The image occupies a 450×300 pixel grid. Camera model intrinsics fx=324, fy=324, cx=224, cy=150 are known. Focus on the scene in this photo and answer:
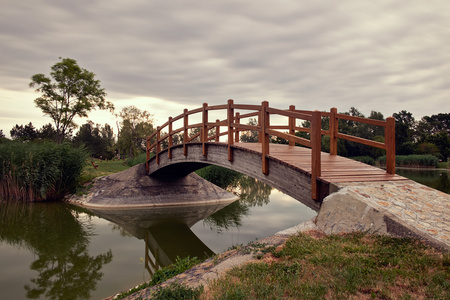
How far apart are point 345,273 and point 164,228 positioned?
9.10m

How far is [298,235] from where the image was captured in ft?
16.2

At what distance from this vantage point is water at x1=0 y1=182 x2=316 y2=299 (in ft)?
21.9

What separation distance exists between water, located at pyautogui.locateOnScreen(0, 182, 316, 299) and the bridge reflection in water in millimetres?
27

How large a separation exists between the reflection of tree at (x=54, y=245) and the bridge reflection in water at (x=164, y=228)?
1.21 m

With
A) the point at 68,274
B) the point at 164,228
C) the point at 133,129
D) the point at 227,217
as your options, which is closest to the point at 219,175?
the point at 227,217

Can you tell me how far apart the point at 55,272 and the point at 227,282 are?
17.6 feet

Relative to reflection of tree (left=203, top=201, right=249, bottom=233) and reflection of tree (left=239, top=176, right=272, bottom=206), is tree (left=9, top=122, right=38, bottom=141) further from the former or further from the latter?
reflection of tree (left=203, top=201, right=249, bottom=233)

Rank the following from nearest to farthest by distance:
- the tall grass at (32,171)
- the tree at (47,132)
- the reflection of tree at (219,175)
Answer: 1. the tall grass at (32,171)
2. the reflection of tree at (219,175)
3. the tree at (47,132)

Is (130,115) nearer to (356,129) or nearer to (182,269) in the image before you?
(356,129)

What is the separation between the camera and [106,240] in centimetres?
994

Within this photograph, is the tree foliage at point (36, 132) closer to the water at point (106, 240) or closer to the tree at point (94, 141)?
the tree at point (94, 141)

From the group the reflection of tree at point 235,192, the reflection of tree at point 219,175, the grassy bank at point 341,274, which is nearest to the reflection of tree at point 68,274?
the grassy bank at point 341,274

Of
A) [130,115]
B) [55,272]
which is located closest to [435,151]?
[130,115]

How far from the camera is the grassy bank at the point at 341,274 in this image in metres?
3.08
